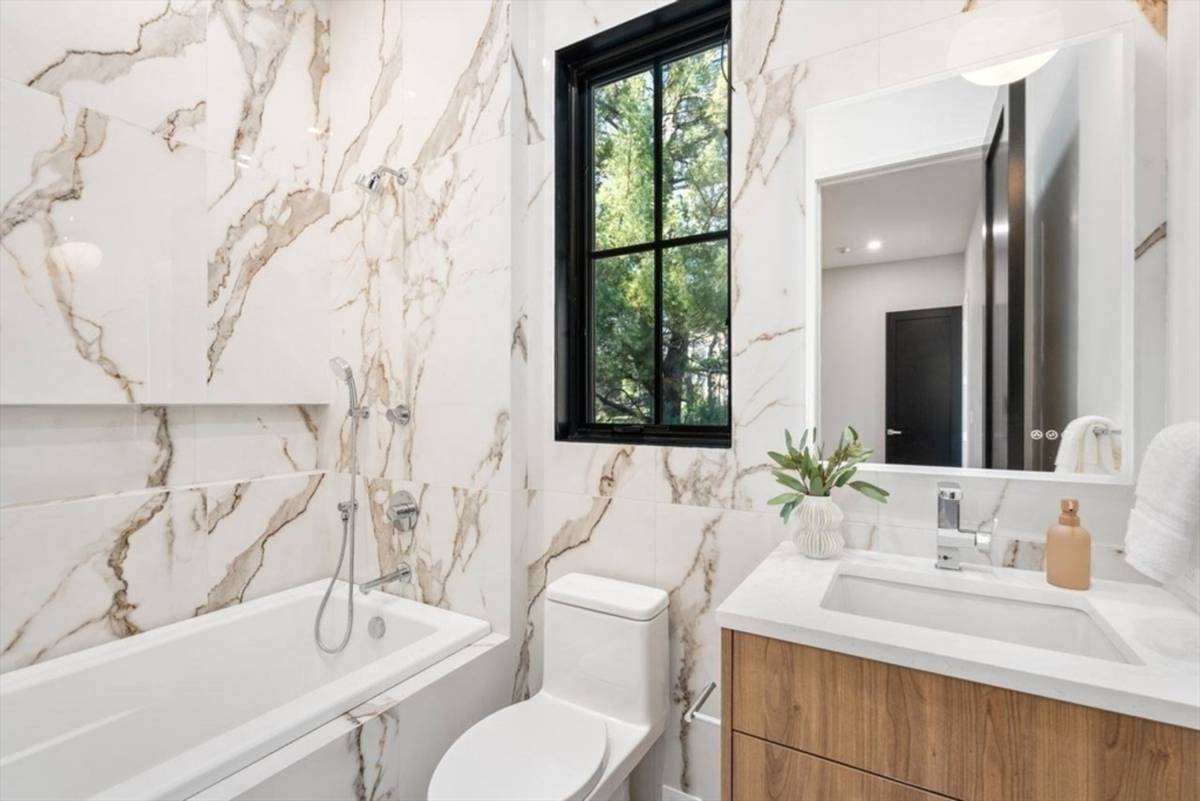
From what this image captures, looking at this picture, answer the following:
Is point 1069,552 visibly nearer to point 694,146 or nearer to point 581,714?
point 581,714

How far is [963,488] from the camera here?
47.9 inches

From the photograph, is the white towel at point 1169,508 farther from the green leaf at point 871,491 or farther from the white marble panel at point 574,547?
the white marble panel at point 574,547

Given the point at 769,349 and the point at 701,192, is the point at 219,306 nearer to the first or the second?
the point at 701,192

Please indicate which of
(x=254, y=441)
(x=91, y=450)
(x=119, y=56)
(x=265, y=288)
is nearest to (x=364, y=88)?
(x=119, y=56)

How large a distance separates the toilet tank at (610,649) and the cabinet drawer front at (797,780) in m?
0.49

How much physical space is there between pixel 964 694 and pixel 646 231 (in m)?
1.45

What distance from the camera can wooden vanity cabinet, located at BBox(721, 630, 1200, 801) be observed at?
2.33 ft

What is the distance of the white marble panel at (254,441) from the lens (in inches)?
73.4

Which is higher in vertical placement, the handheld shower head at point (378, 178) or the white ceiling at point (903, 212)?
the handheld shower head at point (378, 178)

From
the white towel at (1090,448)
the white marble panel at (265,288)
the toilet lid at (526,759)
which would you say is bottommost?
the toilet lid at (526,759)

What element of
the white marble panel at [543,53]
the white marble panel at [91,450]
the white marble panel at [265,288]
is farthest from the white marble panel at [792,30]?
the white marble panel at [91,450]

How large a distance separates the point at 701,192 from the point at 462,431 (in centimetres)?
110

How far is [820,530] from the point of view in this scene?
125 cm

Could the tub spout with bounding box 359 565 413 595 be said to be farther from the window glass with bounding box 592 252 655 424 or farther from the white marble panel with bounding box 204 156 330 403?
the window glass with bounding box 592 252 655 424
